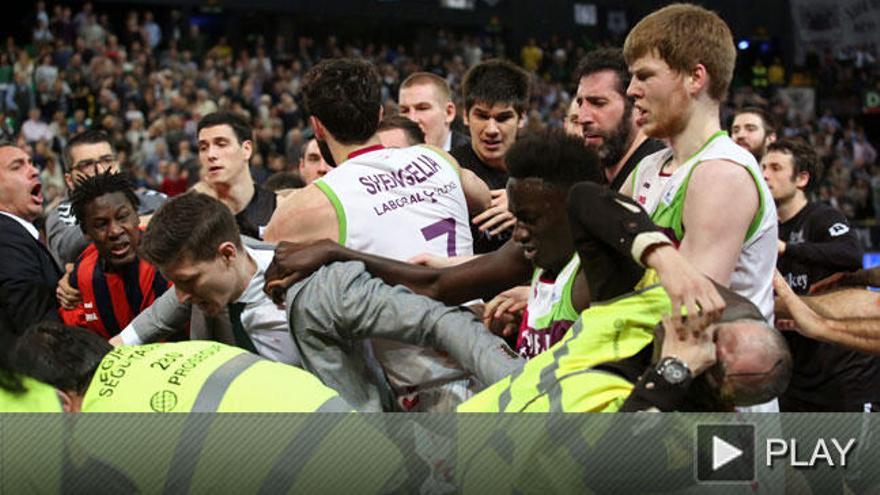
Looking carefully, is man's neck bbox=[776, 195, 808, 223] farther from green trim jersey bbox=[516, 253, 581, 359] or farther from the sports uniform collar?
green trim jersey bbox=[516, 253, 581, 359]

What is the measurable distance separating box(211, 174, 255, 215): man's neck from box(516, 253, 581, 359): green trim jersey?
10.8 feet

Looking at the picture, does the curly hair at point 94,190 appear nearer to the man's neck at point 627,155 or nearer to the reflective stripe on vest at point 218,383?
the man's neck at point 627,155

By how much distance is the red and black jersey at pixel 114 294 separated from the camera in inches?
219

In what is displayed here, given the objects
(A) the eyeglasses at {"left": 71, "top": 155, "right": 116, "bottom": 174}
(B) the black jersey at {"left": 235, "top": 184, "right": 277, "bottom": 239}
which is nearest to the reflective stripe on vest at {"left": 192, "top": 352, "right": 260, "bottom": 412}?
(B) the black jersey at {"left": 235, "top": 184, "right": 277, "bottom": 239}

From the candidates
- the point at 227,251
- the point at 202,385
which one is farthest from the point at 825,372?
the point at 202,385

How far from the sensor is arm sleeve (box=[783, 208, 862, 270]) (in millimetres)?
6672

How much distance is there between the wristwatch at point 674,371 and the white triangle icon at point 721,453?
0.15 m

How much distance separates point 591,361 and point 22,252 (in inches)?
145

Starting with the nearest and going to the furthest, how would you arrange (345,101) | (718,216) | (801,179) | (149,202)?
1. (718,216)
2. (345,101)
3. (801,179)
4. (149,202)

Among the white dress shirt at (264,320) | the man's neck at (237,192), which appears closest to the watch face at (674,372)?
the white dress shirt at (264,320)

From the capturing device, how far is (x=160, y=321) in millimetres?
4738

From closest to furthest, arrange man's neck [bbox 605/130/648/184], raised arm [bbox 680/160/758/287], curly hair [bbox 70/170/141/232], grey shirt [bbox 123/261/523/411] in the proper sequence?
1. raised arm [bbox 680/160/758/287]
2. grey shirt [bbox 123/261/523/411]
3. man's neck [bbox 605/130/648/184]
4. curly hair [bbox 70/170/141/232]

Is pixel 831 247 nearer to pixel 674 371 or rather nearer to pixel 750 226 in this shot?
pixel 750 226

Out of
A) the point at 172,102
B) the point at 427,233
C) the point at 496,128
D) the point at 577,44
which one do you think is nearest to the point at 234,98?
the point at 172,102
